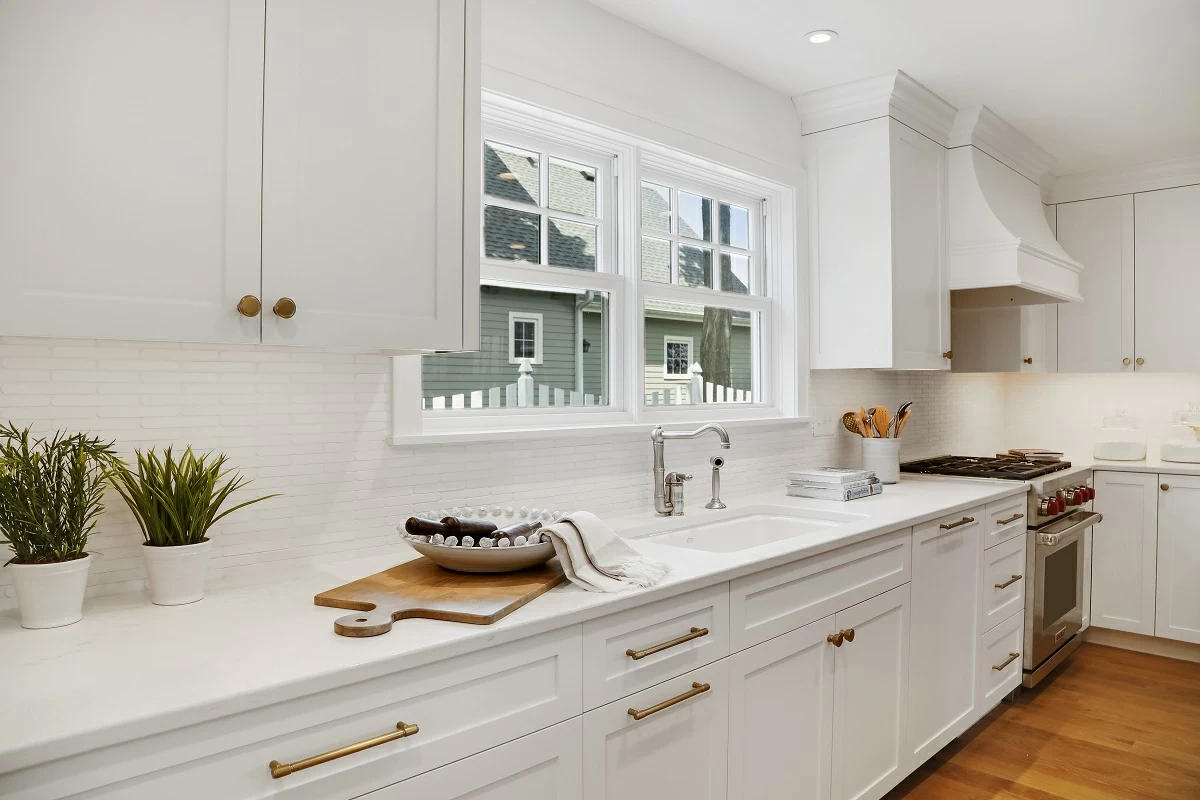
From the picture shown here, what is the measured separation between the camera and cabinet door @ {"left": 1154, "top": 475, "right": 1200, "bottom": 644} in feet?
12.9

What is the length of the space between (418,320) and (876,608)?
162cm

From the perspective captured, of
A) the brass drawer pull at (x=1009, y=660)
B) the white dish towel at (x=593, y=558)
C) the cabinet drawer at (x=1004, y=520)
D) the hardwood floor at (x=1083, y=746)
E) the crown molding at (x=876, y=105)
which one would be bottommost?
the hardwood floor at (x=1083, y=746)

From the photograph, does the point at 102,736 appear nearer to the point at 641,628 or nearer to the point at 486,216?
the point at 641,628

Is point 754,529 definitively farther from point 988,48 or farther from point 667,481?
point 988,48

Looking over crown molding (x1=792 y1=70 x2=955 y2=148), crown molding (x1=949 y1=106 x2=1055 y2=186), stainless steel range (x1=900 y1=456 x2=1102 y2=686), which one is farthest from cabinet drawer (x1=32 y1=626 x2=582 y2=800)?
crown molding (x1=949 y1=106 x2=1055 y2=186)

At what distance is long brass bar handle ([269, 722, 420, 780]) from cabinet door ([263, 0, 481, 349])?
69 centimetres

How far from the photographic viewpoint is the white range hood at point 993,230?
336cm

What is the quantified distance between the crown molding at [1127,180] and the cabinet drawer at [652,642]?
399 centimetres

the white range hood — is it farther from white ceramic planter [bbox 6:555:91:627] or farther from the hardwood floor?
white ceramic planter [bbox 6:555:91:627]

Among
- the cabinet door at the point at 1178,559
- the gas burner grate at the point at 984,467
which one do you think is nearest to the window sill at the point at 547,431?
the gas burner grate at the point at 984,467

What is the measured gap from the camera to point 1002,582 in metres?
3.14

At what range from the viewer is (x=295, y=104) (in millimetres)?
1404

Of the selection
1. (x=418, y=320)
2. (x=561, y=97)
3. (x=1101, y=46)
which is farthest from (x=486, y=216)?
(x=1101, y=46)

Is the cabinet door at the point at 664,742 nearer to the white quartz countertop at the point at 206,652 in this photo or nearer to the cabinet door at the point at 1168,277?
the white quartz countertop at the point at 206,652
